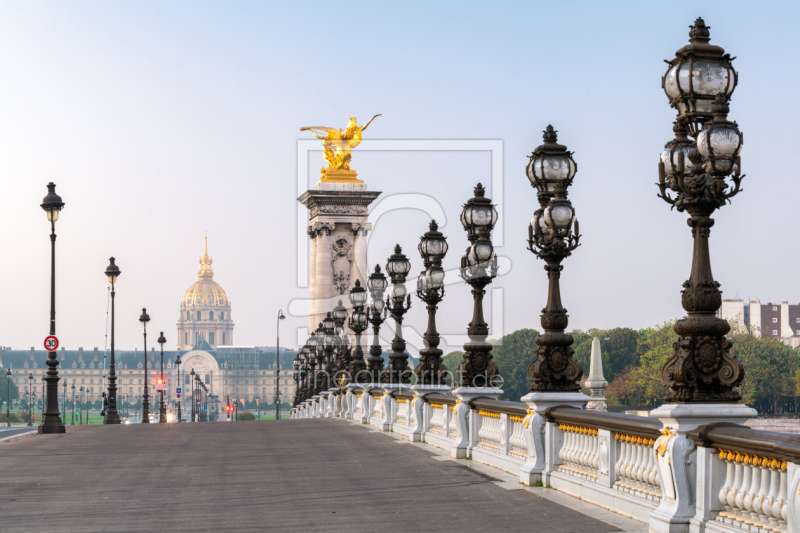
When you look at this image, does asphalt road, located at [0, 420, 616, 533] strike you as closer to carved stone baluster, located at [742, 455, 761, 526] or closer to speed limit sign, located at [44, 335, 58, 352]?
carved stone baluster, located at [742, 455, 761, 526]

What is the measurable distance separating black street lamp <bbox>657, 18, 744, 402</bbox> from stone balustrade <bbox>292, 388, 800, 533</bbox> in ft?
1.72

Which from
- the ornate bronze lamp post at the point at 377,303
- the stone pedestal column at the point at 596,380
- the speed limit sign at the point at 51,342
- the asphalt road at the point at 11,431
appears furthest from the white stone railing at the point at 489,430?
the stone pedestal column at the point at 596,380

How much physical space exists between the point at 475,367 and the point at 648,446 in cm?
885

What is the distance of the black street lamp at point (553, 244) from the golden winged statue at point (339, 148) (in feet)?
233

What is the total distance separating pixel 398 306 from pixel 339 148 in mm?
59283

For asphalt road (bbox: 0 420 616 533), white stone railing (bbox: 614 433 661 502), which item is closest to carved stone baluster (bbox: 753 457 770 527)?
white stone railing (bbox: 614 433 661 502)

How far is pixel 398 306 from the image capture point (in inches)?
1190

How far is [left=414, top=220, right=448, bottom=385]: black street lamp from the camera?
1022 inches

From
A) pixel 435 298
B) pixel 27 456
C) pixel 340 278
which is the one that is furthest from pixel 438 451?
pixel 340 278

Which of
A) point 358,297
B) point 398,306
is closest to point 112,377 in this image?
point 358,297

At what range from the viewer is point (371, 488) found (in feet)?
53.7

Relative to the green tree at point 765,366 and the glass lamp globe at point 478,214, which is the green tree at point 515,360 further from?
the glass lamp globe at point 478,214

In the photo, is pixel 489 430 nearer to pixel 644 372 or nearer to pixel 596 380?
pixel 596 380

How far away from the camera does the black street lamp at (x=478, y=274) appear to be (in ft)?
69.8
